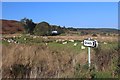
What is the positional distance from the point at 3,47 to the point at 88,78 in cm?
463

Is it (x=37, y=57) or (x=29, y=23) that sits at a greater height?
(x=29, y=23)

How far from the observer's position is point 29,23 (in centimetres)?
6581

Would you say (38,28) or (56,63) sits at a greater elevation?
(38,28)

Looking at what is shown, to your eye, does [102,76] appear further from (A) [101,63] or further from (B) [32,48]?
(B) [32,48]

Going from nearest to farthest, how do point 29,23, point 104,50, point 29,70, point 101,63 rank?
point 29,70 → point 101,63 → point 104,50 → point 29,23

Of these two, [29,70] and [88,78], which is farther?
[29,70]

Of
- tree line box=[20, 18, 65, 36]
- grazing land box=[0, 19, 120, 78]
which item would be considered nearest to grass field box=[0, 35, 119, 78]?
grazing land box=[0, 19, 120, 78]

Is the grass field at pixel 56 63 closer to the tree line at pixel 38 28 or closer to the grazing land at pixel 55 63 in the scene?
the grazing land at pixel 55 63

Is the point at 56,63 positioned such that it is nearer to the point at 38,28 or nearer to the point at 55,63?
the point at 55,63

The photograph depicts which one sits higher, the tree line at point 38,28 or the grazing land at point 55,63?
the tree line at point 38,28

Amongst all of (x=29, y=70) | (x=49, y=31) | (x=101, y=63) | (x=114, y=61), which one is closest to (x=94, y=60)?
(x=101, y=63)

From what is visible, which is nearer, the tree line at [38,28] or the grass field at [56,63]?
the grass field at [56,63]

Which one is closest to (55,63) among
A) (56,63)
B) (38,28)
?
(56,63)

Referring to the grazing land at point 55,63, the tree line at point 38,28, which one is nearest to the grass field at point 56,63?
the grazing land at point 55,63
